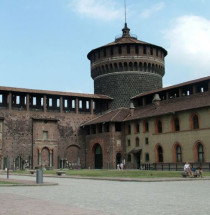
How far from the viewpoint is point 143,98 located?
2233 inches

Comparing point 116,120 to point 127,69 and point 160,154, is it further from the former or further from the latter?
point 127,69

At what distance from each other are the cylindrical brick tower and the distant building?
147 millimetres

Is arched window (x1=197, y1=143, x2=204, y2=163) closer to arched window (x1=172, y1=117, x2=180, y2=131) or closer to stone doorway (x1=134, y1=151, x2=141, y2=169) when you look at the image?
arched window (x1=172, y1=117, x2=180, y2=131)

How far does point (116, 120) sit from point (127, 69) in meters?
9.88

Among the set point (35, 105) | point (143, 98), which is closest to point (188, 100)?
point (143, 98)

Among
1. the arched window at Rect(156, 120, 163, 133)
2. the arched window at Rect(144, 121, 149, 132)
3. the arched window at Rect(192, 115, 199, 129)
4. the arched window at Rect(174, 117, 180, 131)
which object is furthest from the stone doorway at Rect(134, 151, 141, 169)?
the arched window at Rect(192, 115, 199, 129)

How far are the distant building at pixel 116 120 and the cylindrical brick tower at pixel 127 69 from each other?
0.15 meters

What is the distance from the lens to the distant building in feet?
147

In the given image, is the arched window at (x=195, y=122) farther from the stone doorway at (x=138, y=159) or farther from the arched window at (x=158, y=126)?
the stone doorway at (x=138, y=159)

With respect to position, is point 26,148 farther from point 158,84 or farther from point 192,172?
point 192,172

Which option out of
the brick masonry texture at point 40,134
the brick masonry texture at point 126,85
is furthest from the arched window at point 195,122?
the brick masonry texture at point 40,134

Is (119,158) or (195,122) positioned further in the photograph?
(119,158)

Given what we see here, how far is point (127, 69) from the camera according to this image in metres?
59.6

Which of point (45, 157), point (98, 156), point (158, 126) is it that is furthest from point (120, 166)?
point (45, 157)
